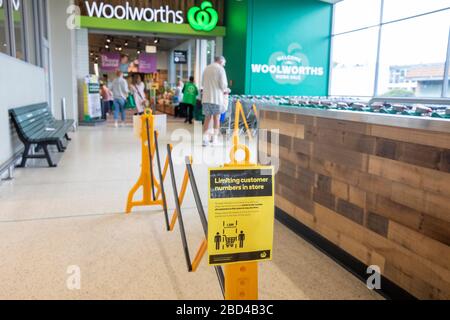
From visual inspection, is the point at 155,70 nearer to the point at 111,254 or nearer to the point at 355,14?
the point at 355,14

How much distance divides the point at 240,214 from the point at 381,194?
114 centimetres

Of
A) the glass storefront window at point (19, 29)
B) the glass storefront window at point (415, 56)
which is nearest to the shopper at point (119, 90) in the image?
the glass storefront window at point (19, 29)

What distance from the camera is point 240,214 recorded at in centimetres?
141

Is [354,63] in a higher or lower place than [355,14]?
lower

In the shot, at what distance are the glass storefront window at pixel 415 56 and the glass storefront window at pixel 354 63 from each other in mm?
364

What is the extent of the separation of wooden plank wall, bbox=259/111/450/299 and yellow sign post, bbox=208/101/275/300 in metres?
0.91

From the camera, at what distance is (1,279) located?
7.45ft

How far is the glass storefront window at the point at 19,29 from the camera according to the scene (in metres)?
6.36

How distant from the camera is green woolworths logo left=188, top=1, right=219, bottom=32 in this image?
37.6ft

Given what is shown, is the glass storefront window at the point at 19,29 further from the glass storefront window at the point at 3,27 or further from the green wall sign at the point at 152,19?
the green wall sign at the point at 152,19

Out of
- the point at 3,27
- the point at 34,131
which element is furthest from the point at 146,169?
the point at 3,27

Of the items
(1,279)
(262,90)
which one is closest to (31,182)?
(1,279)

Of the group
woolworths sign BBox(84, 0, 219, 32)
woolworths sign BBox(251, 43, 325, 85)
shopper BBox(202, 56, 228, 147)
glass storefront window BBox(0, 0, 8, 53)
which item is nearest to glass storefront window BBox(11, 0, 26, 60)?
glass storefront window BBox(0, 0, 8, 53)

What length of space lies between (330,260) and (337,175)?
57cm
